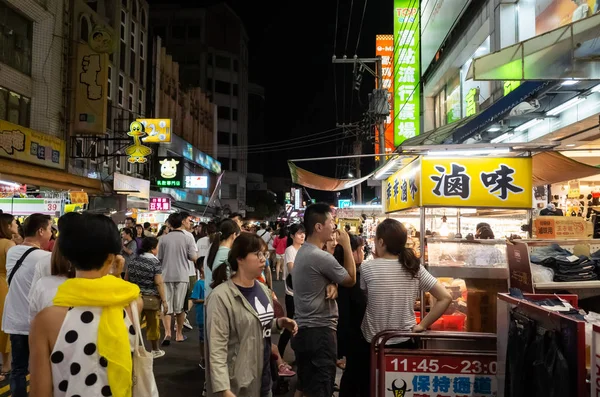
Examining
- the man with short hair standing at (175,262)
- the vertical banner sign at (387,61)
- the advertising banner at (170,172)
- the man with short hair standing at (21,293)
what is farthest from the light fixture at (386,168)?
the advertising banner at (170,172)

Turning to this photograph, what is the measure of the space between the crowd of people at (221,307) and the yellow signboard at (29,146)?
853cm

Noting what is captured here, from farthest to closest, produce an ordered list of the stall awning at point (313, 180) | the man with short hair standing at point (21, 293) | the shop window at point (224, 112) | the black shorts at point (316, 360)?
the shop window at point (224, 112) → the stall awning at point (313, 180) → the man with short hair standing at point (21, 293) → the black shorts at point (316, 360)

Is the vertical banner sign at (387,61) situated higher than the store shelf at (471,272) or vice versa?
the vertical banner sign at (387,61)

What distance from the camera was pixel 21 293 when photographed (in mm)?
5285

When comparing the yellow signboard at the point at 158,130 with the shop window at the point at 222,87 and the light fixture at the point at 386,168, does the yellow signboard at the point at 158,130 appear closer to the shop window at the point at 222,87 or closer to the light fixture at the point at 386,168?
the light fixture at the point at 386,168

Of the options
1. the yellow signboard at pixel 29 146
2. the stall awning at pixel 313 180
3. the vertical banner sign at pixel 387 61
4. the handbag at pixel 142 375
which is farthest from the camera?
the vertical banner sign at pixel 387 61

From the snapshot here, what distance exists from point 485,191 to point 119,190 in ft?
52.9

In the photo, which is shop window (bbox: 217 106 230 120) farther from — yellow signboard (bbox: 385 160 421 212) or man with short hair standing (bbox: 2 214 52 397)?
man with short hair standing (bbox: 2 214 52 397)

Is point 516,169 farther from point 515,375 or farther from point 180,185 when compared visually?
point 180,185

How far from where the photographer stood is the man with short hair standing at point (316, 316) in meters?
4.34

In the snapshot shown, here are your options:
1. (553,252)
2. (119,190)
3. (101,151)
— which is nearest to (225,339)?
(553,252)

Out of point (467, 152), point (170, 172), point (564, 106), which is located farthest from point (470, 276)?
point (170, 172)

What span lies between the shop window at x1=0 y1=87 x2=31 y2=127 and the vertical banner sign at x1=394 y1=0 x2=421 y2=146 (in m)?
14.1

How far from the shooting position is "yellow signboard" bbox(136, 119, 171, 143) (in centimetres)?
2623
